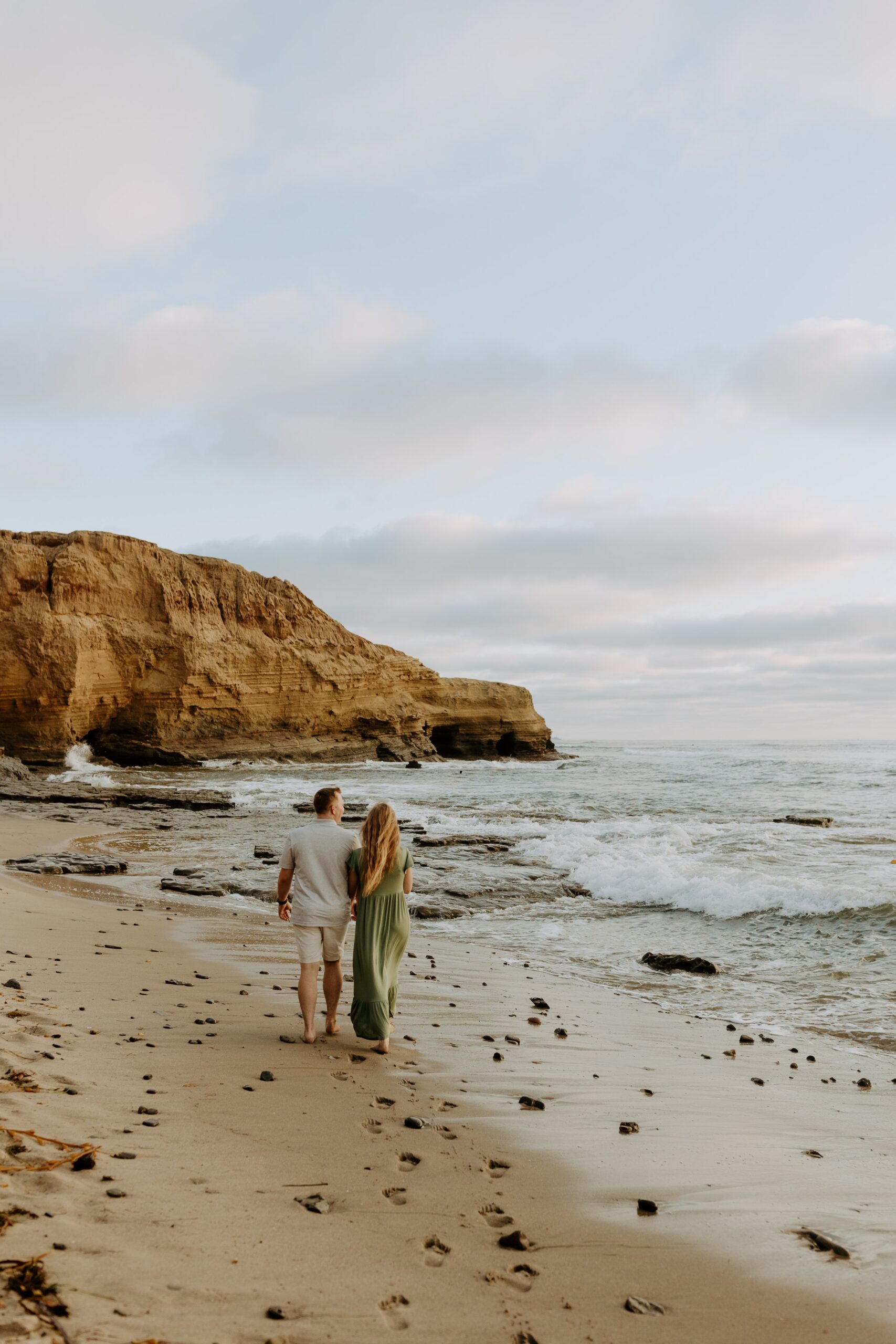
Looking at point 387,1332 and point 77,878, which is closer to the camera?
point 387,1332

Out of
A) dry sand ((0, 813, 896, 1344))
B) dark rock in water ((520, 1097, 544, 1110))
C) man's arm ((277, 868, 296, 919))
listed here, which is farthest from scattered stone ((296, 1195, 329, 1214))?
man's arm ((277, 868, 296, 919))

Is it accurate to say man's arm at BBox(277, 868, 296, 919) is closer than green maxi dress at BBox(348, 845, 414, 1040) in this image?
No

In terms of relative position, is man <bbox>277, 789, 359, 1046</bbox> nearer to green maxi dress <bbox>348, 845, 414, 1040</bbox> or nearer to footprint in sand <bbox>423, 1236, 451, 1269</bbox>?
green maxi dress <bbox>348, 845, 414, 1040</bbox>

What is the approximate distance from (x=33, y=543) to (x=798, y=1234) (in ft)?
146

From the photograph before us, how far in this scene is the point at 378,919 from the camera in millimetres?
5547

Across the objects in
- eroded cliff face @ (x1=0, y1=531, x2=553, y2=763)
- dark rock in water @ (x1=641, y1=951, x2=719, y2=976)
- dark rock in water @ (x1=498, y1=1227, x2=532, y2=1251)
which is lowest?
dark rock in water @ (x1=641, y1=951, x2=719, y2=976)

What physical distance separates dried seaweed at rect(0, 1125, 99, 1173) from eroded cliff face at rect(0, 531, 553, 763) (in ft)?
125

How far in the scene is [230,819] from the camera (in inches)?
830

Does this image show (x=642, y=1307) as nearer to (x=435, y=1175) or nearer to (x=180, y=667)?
(x=435, y=1175)

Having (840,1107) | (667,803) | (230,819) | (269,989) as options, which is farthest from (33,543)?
(840,1107)

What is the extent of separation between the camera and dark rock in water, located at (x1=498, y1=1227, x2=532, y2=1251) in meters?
3.03

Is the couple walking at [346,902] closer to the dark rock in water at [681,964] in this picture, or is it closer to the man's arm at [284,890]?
the man's arm at [284,890]

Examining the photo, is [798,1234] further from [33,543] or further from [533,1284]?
[33,543]

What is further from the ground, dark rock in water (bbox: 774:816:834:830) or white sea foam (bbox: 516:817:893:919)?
dark rock in water (bbox: 774:816:834:830)
